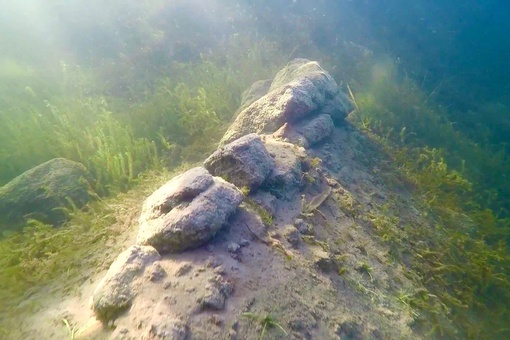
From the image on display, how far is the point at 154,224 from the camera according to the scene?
2484mm

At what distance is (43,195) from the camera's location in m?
3.89

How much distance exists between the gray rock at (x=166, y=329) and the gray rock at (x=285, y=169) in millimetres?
1726

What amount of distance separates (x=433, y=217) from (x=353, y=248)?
6.96 feet

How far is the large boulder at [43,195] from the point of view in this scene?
3.75 meters

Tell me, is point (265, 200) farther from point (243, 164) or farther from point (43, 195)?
point (43, 195)

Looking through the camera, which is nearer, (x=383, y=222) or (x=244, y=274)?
(x=244, y=274)

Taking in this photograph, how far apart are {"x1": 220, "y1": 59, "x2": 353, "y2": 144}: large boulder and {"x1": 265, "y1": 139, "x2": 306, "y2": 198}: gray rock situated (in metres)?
0.76

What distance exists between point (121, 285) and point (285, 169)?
204cm

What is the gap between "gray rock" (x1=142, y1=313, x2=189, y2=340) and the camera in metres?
1.77

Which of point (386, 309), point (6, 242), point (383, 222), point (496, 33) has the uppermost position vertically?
point (6, 242)

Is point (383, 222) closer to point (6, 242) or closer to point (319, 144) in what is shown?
point (319, 144)

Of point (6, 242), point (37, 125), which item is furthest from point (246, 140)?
point (37, 125)

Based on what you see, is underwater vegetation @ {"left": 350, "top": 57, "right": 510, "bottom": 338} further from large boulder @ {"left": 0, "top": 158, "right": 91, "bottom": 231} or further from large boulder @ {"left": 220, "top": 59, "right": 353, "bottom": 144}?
large boulder @ {"left": 0, "top": 158, "right": 91, "bottom": 231}

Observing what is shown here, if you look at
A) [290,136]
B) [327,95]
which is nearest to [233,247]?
[290,136]
